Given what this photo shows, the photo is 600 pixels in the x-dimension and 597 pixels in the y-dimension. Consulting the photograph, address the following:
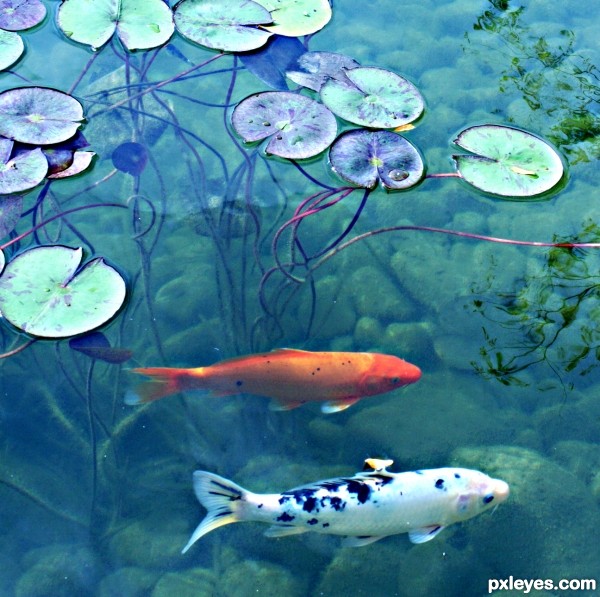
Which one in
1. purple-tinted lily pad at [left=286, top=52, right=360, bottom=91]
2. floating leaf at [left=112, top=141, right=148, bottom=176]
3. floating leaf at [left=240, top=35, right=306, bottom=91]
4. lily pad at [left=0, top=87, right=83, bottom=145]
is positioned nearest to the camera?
lily pad at [left=0, top=87, right=83, bottom=145]

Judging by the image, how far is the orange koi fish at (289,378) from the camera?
298 centimetres

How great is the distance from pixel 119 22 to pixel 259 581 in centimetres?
350

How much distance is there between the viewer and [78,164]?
380 cm

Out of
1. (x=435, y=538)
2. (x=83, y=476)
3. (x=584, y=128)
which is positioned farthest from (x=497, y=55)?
(x=83, y=476)

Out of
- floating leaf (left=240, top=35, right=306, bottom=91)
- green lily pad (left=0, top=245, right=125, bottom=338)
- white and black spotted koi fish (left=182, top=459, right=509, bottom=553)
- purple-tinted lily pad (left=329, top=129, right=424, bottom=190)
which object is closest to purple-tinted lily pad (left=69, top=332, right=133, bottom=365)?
green lily pad (left=0, top=245, right=125, bottom=338)

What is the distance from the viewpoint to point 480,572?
2713 millimetres

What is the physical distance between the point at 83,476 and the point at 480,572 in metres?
1.73

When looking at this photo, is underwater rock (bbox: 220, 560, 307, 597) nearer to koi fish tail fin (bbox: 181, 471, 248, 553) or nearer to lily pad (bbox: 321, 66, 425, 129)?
koi fish tail fin (bbox: 181, 471, 248, 553)

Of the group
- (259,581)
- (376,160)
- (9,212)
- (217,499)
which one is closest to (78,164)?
(9,212)

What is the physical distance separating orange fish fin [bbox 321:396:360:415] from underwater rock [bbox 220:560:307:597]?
27.7 inches

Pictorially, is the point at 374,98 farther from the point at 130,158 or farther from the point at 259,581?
the point at 259,581

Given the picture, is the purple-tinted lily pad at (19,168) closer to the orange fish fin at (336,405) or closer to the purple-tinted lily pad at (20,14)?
the purple-tinted lily pad at (20,14)

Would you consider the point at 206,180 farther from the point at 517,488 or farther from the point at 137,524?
the point at 517,488

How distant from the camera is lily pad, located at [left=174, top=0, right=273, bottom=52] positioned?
4.31 meters
